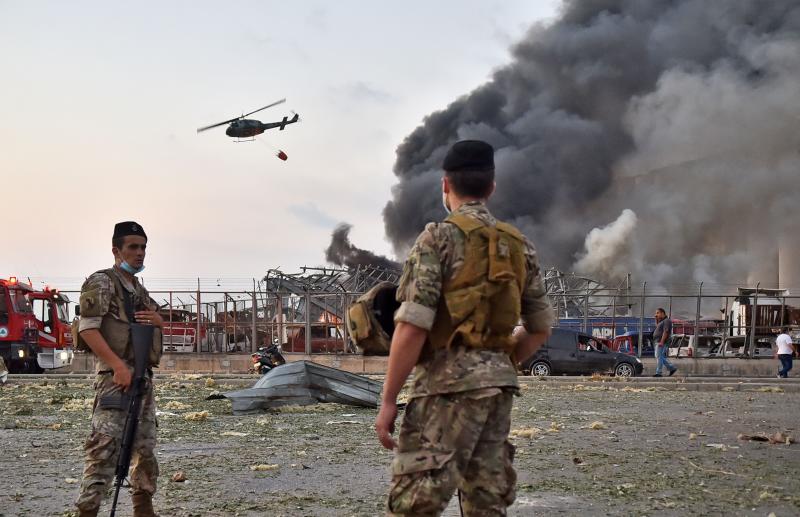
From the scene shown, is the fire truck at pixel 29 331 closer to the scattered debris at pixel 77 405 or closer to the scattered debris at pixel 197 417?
the scattered debris at pixel 77 405

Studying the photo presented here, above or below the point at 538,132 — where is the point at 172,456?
below

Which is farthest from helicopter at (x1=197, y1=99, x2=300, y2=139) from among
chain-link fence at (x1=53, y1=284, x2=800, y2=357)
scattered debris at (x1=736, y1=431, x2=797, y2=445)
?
scattered debris at (x1=736, y1=431, x2=797, y2=445)

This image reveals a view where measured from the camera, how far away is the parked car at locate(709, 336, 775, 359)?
27.8 meters

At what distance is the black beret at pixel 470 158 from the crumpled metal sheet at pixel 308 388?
9.82 meters

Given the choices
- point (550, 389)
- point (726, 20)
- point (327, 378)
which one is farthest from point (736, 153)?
point (327, 378)

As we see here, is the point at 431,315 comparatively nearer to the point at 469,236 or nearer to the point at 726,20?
the point at 469,236

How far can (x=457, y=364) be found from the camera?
3676 millimetres

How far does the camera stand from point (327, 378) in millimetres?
13961

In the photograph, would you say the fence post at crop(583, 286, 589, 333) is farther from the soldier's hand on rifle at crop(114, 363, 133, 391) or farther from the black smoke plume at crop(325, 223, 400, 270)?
the black smoke plume at crop(325, 223, 400, 270)

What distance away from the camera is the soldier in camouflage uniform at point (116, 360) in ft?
17.2

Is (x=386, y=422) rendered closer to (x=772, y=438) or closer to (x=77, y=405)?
(x=772, y=438)

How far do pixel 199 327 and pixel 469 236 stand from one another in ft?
85.3

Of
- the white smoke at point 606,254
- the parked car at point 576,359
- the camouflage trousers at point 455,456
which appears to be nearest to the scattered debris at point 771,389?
the parked car at point 576,359

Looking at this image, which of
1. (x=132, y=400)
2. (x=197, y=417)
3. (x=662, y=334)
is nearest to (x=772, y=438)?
(x=197, y=417)
